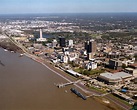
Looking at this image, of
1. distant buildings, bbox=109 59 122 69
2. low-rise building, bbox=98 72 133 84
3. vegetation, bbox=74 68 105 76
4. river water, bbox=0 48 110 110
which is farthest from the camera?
distant buildings, bbox=109 59 122 69

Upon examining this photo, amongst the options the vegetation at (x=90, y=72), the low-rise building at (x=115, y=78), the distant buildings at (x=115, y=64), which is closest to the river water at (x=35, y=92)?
the vegetation at (x=90, y=72)

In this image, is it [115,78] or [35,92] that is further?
[115,78]

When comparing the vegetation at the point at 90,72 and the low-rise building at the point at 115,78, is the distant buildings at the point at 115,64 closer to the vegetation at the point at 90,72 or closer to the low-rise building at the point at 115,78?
the vegetation at the point at 90,72

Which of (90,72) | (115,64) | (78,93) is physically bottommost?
(90,72)

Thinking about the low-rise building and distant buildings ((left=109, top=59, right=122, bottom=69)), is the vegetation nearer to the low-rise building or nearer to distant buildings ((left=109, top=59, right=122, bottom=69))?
distant buildings ((left=109, top=59, right=122, bottom=69))

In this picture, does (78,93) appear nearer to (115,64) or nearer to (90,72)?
(90,72)

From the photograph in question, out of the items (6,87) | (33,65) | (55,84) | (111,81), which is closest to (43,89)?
(55,84)

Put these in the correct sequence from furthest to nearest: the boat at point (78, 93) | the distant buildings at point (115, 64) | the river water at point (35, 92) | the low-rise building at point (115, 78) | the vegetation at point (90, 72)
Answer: the distant buildings at point (115, 64) → the vegetation at point (90, 72) → the low-rise building at point (115, 78) → the boat at point (78, 93) → the river water at point (35, 92)

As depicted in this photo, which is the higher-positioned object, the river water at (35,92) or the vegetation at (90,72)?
the river water at (35,92)

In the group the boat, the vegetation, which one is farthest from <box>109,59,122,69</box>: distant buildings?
the boat

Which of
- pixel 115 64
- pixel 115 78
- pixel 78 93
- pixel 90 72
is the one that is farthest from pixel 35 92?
pixel 115 64
